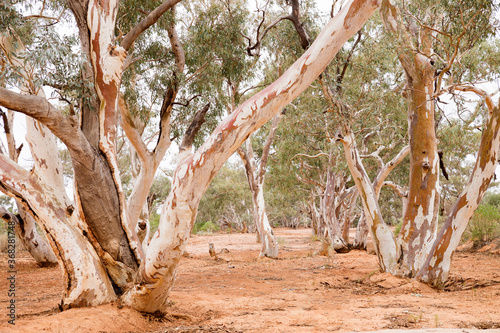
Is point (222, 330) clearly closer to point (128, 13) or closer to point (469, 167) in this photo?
point (128, 13)

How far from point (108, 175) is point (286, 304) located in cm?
271

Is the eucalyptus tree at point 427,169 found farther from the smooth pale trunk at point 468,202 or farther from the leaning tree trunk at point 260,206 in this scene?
the leaning tree trunk at point 260,206

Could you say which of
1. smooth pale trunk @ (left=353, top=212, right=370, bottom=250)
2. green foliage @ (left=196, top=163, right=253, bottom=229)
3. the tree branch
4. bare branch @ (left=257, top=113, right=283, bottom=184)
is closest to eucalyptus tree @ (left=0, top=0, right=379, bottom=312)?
the tree branch

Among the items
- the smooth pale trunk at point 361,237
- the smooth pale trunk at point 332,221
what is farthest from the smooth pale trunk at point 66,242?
the smooth pale trunk at point 361,237

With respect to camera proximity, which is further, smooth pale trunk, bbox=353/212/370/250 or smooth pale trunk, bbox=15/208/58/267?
smooth pale trunk, bbox=353/212/370/250

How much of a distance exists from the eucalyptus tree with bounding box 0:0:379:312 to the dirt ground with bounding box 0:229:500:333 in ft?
1.35

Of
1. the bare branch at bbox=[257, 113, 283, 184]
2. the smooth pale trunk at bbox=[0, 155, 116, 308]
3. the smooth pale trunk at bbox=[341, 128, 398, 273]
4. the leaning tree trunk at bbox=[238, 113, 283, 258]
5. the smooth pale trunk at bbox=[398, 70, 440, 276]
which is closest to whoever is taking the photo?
the smooth pale trunk at bbox=[0, 155, 116, 308]

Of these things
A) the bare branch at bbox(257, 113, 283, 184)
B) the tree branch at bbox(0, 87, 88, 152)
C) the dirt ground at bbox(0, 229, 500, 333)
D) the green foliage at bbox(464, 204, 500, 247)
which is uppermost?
the bare branch at bbox(257, 113, 283, 184)

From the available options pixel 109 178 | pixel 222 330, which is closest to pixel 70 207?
pixel 109 178

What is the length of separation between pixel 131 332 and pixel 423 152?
16.4ft

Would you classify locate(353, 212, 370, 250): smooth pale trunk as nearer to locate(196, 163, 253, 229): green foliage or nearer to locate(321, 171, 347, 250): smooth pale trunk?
locate(321, 171, 347, 250): smooth pale trunk

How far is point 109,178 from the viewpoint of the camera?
15.0 feet

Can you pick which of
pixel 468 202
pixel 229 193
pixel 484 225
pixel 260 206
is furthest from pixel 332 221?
pixel 229 193

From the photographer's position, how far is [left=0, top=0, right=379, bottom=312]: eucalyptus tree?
3352 millimetres
